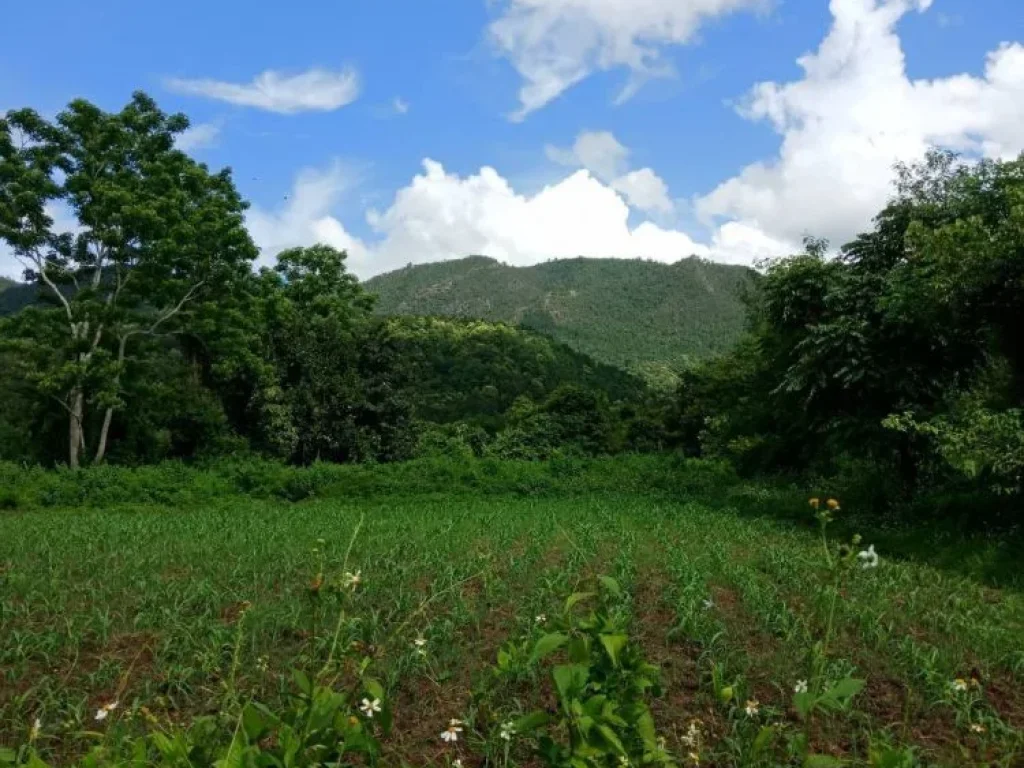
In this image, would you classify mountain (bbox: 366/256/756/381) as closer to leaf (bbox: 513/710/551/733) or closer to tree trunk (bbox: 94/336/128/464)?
tree trunk (bbox: 94/336/128/464)

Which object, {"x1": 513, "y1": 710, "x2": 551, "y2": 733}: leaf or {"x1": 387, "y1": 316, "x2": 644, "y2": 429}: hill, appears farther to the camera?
{"x1": 387, "y1": 316, "x2": 644, "y2": 429}: hill

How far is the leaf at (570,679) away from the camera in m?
1.76

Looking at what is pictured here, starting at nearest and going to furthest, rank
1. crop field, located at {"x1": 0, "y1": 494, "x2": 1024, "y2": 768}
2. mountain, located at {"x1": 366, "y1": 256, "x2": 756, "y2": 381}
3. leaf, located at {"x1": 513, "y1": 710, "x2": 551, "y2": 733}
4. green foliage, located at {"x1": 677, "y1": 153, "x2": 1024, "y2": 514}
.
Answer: leaf, located at {"x1": 513, "y1": 710, "x2": 551, "y2": 733}
crop field, located at {"x1": 0, "y1": 494, "x2": 1024, "y2": 768}
green foliage, located at {"x1": 677, "y1": 153, "x2": 1024, "y2": 514}
mountain, located at {"x1": 366, "y1": 256, "x2": 756, "y2": 381}

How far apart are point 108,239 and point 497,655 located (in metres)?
21.3

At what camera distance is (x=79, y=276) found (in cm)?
2194

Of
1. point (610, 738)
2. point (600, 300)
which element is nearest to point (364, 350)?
point (610, 738)

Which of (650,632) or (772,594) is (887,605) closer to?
(772,594)

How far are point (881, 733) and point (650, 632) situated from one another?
5.29 ft

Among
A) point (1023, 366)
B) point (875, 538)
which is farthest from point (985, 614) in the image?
point (1023, 366)

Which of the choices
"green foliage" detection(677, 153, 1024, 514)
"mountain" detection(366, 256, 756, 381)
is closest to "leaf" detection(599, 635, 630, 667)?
"green foliage" detection(677, 153, 1024, 514)

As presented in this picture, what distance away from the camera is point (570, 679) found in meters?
1.79

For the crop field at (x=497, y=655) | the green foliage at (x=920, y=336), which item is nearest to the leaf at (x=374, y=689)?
the crop field at (x=497, y=655)

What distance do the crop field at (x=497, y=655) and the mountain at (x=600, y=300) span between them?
86.6m

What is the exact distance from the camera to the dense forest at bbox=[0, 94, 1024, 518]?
11664 millimetres
